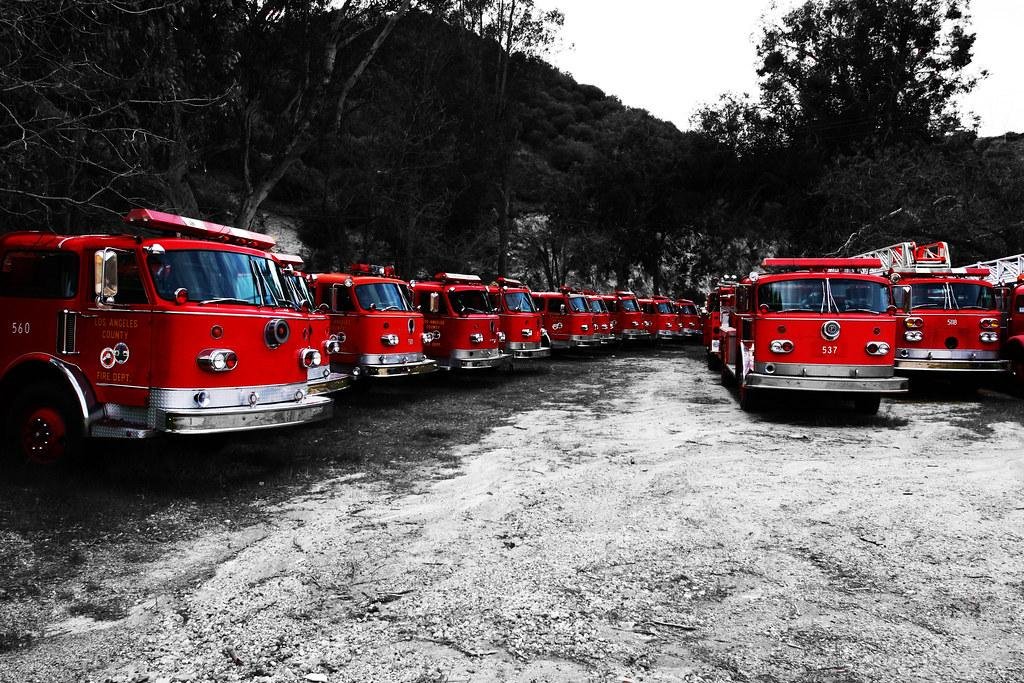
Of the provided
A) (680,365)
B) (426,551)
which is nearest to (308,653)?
(426,551)

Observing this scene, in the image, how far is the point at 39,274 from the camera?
272 inches

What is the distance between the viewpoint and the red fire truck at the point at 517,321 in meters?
17.0

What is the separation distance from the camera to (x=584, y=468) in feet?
24.6

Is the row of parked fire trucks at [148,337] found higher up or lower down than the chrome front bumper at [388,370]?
higher up

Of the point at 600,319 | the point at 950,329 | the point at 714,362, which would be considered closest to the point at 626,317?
the point at 600,319

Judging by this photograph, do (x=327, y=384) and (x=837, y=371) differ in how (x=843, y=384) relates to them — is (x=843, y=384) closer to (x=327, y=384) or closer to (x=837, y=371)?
(x=837, y=371)

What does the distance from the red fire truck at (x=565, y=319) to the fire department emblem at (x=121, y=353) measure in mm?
16621

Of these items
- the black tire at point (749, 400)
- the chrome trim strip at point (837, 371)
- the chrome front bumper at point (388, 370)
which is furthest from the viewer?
the chrome front bumper at point (388, 370)

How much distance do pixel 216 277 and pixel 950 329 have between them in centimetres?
1265

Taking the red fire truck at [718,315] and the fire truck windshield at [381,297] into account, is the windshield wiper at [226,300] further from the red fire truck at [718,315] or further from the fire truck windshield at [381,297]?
the red fire truck at [718,315]

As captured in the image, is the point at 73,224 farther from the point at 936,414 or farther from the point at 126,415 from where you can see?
the point at 936,414

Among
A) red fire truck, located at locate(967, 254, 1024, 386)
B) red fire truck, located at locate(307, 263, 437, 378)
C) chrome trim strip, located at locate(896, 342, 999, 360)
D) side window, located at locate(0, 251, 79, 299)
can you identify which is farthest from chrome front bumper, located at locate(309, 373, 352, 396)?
red fire truck, located at locate(967, 254, 1024, 386)

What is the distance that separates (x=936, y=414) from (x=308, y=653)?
11.2m

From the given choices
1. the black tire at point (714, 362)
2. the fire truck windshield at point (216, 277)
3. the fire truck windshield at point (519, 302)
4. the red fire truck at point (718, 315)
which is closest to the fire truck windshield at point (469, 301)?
the fire truck windshield at point (519, 302)
